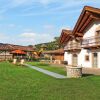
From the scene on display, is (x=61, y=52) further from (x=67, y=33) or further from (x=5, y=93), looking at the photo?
(x=5, y=93)

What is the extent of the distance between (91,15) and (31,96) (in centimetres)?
2188

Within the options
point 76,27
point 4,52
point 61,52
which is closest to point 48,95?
point 76,27

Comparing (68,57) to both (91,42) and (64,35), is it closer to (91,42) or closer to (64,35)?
(64,35)

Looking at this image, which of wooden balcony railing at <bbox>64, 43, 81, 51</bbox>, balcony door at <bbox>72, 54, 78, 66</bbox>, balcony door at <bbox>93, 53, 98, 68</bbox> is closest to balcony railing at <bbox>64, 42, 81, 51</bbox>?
wooden balcony railing at <bbox>64, 43, 81, 51</bbox>

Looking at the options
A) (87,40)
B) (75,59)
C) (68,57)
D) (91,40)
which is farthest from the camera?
(68,57)

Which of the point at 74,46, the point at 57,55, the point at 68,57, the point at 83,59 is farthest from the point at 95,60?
the point at 57,55

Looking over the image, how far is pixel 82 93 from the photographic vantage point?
461 inches

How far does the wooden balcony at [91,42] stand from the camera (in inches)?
1174

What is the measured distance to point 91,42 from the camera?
104 feet

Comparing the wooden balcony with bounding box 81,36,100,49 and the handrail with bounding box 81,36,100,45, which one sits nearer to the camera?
the wooden balcony with bounding box 81,36,100,49

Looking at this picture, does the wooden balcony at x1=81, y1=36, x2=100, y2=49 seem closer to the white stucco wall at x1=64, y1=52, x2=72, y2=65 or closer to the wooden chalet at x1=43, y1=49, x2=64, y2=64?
the white stucco wall at x1=64, y1=52, x2=72, y2=65

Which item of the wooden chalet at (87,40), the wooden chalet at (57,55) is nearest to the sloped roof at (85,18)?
the wooden chalet at (87,40)

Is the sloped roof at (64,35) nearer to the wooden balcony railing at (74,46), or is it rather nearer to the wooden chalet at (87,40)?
the wooden chalet at (87,40)

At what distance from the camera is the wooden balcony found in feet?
97.8
